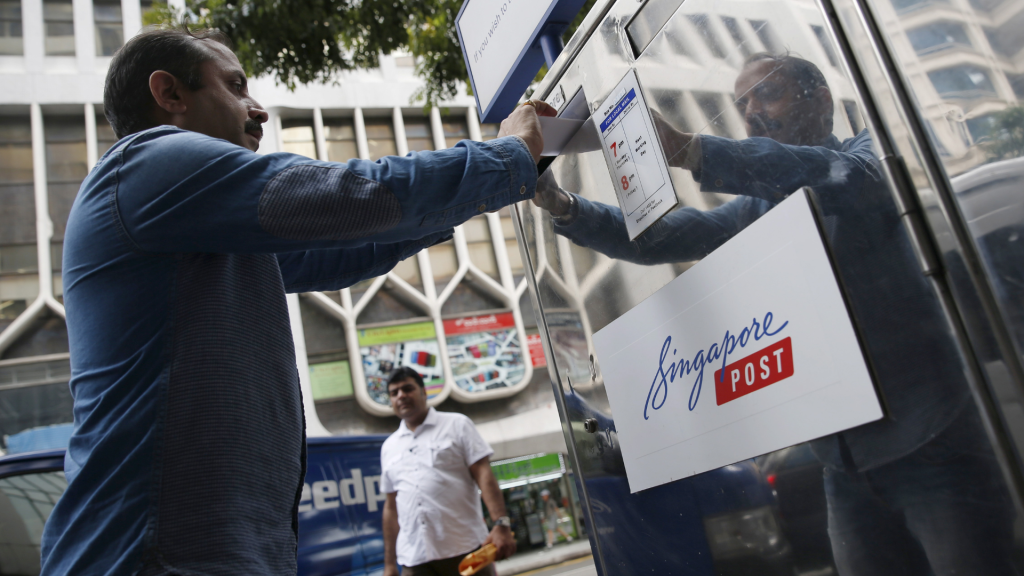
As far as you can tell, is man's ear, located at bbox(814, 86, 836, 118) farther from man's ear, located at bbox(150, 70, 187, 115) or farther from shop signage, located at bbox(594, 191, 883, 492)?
man's ear, located at bbox(150, 70, 187, 115)

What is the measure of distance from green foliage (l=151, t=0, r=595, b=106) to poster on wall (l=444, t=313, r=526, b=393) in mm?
8886

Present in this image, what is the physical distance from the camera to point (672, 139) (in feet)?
3.40

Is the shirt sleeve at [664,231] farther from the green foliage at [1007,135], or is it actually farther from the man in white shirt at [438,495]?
the man in white shirt at [438,495]

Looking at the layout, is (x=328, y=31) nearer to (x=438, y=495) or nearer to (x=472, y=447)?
(x=472, y=447)

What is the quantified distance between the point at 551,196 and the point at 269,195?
57 centimetres

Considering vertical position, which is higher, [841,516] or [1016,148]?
[1016,148]

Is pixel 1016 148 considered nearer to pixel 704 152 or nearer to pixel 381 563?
pixel 704 152

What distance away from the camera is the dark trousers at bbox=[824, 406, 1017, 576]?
2.16 ft

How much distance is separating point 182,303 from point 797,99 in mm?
911

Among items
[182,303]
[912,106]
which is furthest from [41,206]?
[912,106]

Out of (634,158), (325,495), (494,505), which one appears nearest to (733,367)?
(634,158)

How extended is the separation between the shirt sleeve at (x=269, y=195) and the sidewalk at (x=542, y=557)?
9.85 m

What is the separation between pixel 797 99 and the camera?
82 cm

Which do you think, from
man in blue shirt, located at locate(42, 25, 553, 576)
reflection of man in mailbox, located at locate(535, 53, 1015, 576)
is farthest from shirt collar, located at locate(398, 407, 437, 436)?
reflection of man in mailbox, located at locate(535, 53, 1015, 576)
